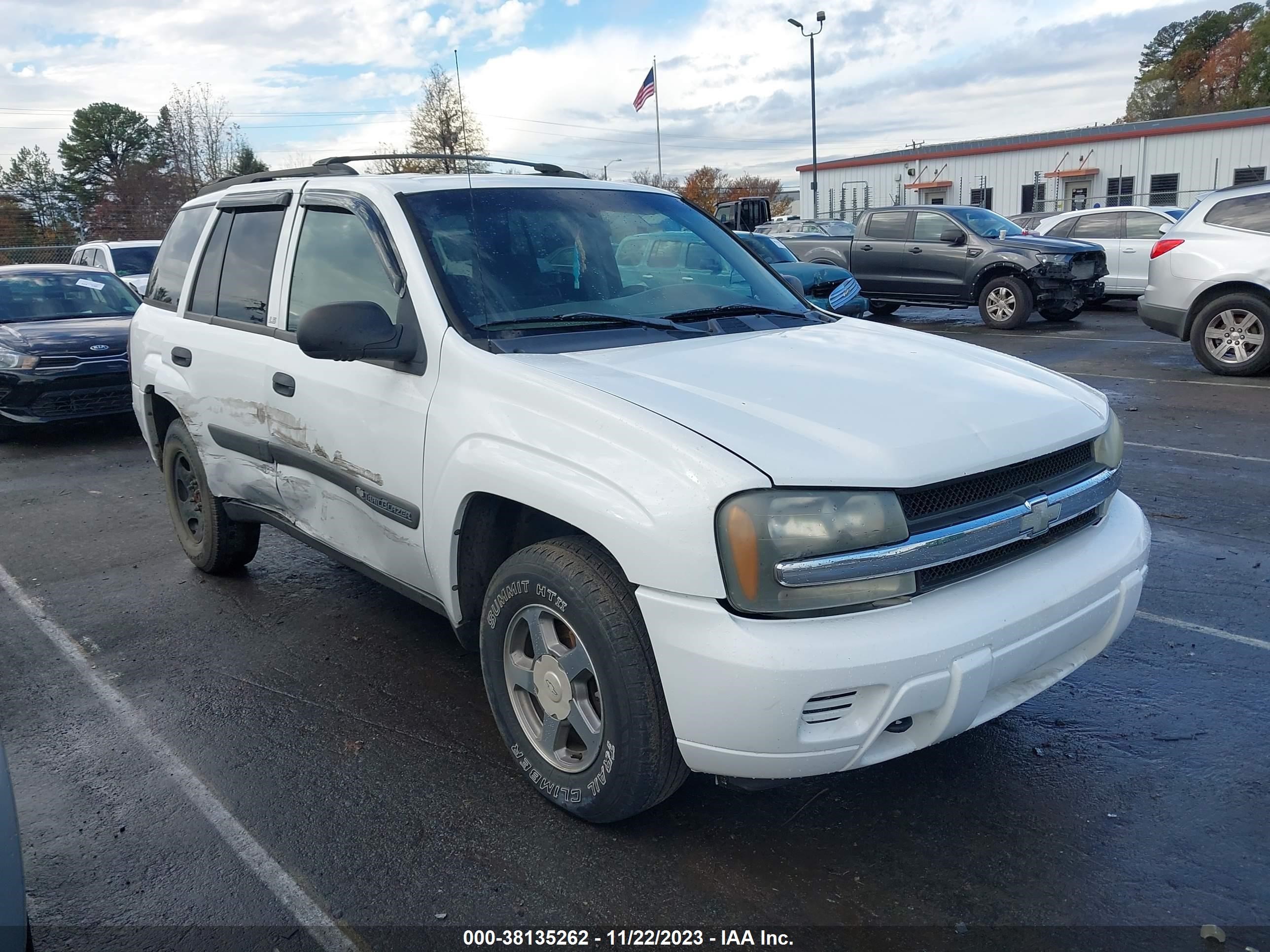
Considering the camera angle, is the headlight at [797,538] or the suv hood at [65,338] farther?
the suv hood at [65,338]

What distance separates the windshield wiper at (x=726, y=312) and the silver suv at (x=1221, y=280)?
790 cm

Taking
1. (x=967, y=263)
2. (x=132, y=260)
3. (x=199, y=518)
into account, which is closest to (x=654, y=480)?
(x=199, y=518)

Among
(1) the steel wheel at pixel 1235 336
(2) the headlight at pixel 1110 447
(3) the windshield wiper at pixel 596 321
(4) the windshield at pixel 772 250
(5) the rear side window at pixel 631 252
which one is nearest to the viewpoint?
(2) the headlight at pixel 1110 447

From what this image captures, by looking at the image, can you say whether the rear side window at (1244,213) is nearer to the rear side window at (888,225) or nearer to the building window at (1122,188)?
the rear side window at (888,225)

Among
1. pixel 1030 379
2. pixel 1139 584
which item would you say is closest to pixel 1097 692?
pixel 1139 584

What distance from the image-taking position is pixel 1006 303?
1495cm

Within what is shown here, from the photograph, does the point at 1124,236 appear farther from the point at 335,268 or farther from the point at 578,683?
the point at 578,683

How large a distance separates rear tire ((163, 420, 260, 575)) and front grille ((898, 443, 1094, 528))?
3.47 metres

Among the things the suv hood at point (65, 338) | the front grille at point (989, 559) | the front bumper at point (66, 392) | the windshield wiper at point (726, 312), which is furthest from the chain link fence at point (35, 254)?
the front grille at point (989, 559)

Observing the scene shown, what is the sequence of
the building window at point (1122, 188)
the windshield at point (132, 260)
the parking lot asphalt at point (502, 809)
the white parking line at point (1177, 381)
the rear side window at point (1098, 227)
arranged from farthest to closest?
the building window at point (1122, 188), the rear side window at point (1098, 227), the windshield at point (132, 260), the white parking line at point (1177, 381), the parking lot asphalt at point (502, 809)

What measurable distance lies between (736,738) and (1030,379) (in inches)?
63.6

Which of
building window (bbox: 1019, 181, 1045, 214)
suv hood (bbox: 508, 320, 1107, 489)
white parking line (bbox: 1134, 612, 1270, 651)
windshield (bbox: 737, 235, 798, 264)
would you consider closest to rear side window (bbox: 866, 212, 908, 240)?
windshield (bbox: 737, 235, 798, 264)

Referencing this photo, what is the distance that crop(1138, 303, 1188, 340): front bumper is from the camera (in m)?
10.4

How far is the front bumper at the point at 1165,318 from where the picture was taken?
10398 millimetres
